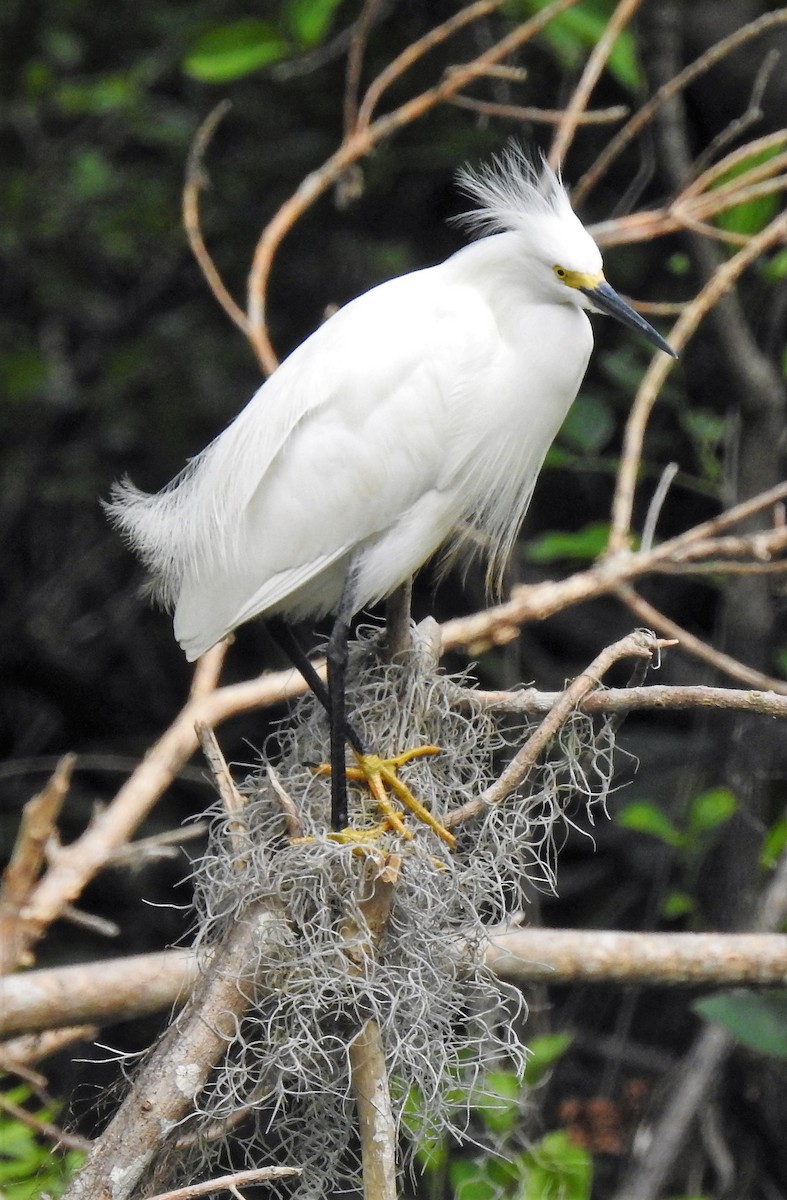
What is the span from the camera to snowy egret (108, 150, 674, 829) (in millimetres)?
1730

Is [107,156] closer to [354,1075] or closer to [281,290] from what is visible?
[281,290]

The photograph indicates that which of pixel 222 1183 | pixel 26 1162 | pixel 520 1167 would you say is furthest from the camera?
pixel 520 1167

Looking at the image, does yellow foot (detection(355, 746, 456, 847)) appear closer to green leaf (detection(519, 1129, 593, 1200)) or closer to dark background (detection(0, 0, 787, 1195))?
green leaf (detection(519, 1129, 593, 1200))

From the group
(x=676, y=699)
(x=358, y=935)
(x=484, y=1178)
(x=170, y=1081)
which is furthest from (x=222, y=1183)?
(x=484, y=1178)

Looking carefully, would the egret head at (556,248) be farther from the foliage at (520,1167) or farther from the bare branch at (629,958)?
the foliage at (520,1167)

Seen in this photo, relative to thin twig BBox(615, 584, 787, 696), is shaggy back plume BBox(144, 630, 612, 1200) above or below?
above

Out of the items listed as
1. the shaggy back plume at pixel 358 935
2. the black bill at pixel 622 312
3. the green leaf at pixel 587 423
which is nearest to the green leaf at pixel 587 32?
the green leaf at pixel 587 423

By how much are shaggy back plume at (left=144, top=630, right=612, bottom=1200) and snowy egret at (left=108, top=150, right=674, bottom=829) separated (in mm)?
107

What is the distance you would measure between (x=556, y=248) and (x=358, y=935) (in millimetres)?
816

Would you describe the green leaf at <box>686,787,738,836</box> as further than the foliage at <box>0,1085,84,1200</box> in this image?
Yes

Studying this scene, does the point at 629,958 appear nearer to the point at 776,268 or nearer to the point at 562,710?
the point at 562,710

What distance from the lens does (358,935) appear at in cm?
143

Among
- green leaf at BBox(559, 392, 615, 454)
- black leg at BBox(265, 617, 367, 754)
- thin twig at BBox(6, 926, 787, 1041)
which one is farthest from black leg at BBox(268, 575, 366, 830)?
green leaf at BBox(559, 392, 615, 454)

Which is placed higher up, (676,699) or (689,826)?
(676,699)
